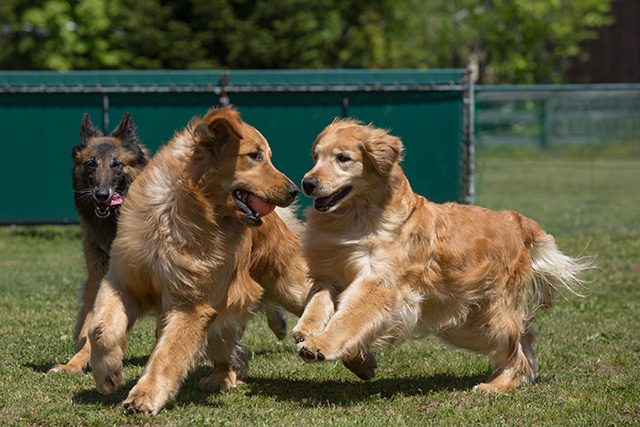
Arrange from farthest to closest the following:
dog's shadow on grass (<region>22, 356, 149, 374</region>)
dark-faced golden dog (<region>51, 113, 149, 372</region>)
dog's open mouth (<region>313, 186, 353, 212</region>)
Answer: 1. dark-faced golden dog (<region>51, 113, 149, 372</region>)
2. dog's shadow on grass (<region>22, 356, 149, 374</region>)
3. dog's open mouth (<region>313, 186, 353, 212</region>)

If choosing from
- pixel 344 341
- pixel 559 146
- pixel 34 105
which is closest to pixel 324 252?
pixel 344 341

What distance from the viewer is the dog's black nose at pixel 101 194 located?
6453 mm

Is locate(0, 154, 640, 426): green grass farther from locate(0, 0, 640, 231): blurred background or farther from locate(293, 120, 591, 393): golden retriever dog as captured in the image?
locate(0, 0, 640, 231): blurred background

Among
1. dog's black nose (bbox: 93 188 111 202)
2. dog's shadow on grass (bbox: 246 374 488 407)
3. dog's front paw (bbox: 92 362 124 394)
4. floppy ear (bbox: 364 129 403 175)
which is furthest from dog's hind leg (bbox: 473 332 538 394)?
dog's black nose (bbox: 93 188 111 202)

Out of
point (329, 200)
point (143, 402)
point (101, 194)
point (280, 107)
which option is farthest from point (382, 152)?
point (280, 107)

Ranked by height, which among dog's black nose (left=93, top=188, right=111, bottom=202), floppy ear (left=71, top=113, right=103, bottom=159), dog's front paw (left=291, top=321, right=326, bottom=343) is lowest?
dog's front paw (left=291, top=321, right=326, bottom=343)

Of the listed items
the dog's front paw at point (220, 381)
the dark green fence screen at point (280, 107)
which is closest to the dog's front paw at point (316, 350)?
the dog's front paw at point (220, 381)

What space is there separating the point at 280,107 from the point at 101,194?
7.78 m

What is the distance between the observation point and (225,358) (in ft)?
19.6

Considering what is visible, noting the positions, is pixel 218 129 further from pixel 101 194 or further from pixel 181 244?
pixel 101 194

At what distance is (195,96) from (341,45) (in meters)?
26.4

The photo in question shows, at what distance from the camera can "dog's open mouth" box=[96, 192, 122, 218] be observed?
636 cm

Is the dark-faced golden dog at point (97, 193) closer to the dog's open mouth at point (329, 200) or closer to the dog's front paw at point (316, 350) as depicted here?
the dog's open mouth at point (329, 200)

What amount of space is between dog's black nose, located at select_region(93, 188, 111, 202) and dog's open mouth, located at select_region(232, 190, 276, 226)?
175 centimetres
